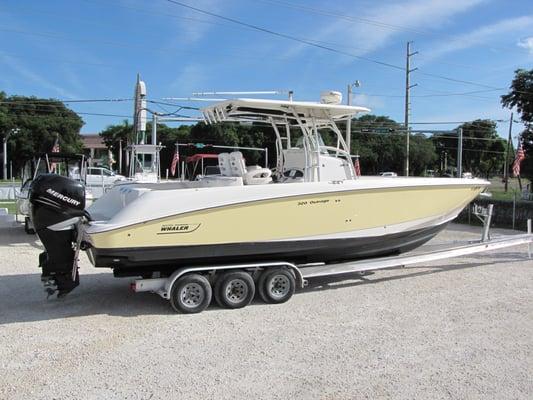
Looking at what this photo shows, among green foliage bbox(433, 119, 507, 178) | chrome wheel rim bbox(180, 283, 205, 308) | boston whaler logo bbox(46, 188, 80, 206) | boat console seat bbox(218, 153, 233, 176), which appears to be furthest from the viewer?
green foliage bbox(433, 119, 507, 178)

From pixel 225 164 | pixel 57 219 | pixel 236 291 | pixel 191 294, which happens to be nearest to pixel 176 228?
pixel 191 294

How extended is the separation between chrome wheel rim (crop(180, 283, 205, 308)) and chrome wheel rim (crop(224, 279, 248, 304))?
331 millimetres

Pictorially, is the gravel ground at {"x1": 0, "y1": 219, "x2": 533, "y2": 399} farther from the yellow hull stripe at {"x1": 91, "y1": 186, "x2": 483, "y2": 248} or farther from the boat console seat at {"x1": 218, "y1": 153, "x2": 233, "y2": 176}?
the boat console seat at {"x1": 218, "y1": 153, "x2": 233, "y2": 176}

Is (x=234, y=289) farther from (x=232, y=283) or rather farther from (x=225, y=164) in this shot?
(x=225, y=164)

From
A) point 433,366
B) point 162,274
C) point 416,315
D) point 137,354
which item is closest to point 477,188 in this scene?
point 416,315

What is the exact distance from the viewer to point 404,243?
751 centimetres

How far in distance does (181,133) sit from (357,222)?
66283 mm

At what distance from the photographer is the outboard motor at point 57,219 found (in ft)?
19.4

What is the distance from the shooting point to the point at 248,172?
22.2 ft

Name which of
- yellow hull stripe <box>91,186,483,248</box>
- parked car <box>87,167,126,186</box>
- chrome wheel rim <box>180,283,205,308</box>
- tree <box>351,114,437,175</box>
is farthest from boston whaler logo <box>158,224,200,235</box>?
tree <box>351,114,437,175</box>

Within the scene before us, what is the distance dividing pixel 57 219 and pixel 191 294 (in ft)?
5.91

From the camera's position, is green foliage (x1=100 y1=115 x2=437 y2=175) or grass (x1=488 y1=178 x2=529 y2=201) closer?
grass (x1=488 y1=178 x2=529 y2=201)

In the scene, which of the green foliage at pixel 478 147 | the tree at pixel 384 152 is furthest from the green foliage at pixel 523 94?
the green foliage at pixel 478 147

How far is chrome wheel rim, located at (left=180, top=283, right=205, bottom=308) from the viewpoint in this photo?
5.99 m
